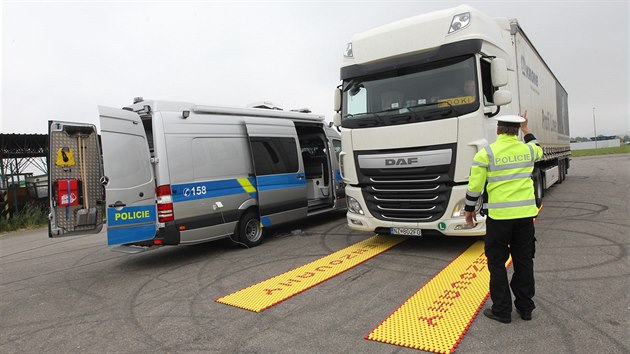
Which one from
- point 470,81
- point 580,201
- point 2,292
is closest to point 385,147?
point 470,81

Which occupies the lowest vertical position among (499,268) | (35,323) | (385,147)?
(35,323)

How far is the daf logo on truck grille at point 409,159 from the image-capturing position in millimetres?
5606

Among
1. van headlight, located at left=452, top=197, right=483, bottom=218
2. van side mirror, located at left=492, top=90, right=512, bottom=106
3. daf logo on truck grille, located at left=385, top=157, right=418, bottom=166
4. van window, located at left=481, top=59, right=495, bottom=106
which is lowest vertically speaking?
van headlight, located at left=452, top=197, right=483, bottom=218

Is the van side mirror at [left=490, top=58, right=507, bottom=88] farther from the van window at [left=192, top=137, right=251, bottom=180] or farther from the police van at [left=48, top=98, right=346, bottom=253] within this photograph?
the van window at [left=192, top=137, right=251, bottom=180]

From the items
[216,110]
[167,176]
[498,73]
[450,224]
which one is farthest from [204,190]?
[498,73]

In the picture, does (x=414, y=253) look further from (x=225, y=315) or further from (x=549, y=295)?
(x=225, y=315)

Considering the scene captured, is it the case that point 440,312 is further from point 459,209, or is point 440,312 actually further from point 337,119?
point 337,119

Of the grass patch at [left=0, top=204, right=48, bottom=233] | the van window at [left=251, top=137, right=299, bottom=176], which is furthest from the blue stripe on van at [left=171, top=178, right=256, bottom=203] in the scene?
the grass patch at [left=0, top=204, right=48, bottom=233]

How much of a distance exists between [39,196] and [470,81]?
18.7 metres

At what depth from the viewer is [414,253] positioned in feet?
20.2

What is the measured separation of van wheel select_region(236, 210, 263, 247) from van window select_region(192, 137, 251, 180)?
821 mm

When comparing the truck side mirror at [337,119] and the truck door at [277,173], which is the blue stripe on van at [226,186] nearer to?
the truck door at [277,173]

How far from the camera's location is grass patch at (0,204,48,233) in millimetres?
14055

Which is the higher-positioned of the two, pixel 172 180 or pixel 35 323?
pixel 172 180
